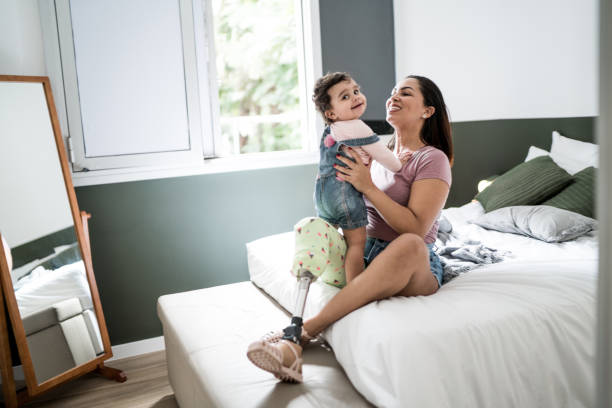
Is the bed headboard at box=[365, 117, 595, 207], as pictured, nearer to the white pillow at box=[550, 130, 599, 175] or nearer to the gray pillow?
the white pillow at box=[550, 130, 599, 175]

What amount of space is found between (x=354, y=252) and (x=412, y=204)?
0.26 metres

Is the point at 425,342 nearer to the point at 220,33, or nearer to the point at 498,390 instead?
the point at 498,390

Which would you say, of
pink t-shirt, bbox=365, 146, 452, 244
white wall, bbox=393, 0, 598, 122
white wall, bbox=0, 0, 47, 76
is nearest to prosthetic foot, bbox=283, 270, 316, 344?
pink t-shirt, bbox=365, 146, 452, 244

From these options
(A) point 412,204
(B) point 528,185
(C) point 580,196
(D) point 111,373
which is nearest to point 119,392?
(D) point 111,373

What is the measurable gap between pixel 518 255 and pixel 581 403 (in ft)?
2.29

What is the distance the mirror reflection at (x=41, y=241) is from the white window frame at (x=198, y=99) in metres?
0.25

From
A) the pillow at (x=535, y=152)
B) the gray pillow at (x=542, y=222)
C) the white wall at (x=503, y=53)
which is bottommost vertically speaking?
the gray pillow at (x=542, y=222)

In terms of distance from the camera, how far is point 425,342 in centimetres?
138

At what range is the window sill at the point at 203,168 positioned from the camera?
2869 mm

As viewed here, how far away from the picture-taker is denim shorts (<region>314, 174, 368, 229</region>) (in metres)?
1.81

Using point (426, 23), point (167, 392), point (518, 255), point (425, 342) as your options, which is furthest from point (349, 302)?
point (426, 23)

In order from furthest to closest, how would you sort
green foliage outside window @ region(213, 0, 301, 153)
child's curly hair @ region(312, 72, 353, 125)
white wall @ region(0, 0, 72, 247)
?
1. green foliage outside window @ region(213, 0, 301, 153)
2. white wall @ region(0, 0, 72, 247)
3. child's curly hair @ region(312, 72, 353, 125)

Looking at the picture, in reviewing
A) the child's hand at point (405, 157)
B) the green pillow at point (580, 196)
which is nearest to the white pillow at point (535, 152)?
the green pillow at point (580, 196)

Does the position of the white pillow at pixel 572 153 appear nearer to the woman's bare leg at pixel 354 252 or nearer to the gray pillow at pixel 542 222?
the gray pillow at pixel 542 222
